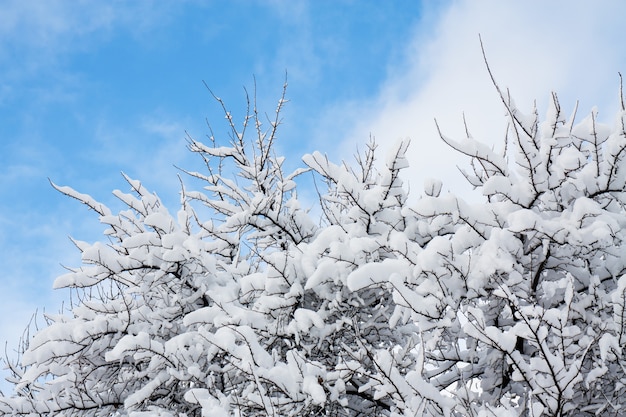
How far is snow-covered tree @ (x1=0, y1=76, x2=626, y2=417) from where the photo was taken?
2492 mm

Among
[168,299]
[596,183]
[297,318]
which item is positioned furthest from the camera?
[168,299]

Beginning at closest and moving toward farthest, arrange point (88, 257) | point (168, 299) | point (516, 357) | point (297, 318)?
point (516, 357) < point (297, 318) < point (88, 257) < point (168, 299)

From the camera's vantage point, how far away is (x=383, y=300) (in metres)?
3.97

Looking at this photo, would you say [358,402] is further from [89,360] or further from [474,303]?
[89,360]

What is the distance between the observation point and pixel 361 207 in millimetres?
3605

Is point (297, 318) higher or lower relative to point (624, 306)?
higher

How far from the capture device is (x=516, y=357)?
2.28 m

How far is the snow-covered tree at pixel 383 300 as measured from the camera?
249cm

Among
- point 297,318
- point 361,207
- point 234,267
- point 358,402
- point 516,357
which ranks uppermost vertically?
point 234,267

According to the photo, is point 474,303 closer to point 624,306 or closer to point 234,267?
point 624,306

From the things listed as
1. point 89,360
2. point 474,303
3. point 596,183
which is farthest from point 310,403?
point 89,360

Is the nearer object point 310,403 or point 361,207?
point 310,403

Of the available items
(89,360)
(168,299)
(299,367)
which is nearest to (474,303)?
(299,367)

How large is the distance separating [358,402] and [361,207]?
1542 mm
